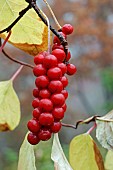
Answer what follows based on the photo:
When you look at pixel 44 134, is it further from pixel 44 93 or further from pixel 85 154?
pixel 85 154

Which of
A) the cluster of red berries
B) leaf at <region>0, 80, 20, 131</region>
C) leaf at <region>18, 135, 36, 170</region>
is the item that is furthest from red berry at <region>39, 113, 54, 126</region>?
leaf at <region>0, 80, 20, 131</region>

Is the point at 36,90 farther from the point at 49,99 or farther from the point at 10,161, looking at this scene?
the point at 10,161

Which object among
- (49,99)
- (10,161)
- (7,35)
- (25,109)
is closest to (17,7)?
(7,35)

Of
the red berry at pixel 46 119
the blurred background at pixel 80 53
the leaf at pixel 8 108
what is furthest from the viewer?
the blurred background at pixel 80 53

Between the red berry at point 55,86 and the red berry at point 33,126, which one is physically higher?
the red berry at point 55,86

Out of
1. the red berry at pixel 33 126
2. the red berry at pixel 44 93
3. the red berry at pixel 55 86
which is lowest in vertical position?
the red berry at pixel 33 126

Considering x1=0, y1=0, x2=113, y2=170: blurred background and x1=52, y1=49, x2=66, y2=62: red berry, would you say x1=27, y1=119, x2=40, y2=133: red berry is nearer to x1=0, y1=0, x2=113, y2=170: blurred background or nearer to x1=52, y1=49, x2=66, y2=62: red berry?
x1=52, y1=49, x2=66, y2=62: red berry

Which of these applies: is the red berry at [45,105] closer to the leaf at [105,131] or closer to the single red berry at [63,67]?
the single red berry at [63,67]

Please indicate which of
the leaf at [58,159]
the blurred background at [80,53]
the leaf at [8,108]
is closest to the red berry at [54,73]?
the leaf at [58,159]
